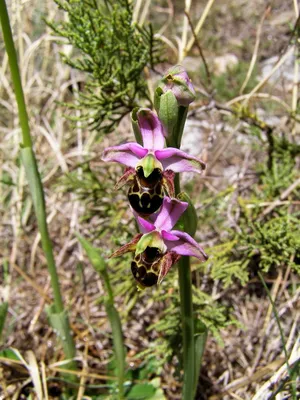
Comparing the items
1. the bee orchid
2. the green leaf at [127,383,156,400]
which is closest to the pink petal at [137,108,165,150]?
the bee orchid

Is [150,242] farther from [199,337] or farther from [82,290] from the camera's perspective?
[82,290]

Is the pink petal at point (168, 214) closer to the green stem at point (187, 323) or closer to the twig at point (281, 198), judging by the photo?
the green stem at point (187, 323)

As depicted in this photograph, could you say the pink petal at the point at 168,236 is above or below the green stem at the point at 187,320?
above

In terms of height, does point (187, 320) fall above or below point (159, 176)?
below

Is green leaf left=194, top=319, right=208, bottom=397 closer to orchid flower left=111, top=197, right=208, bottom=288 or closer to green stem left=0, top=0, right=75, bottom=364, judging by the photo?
orchid flower left=111, top=197, right=208, bottom=288

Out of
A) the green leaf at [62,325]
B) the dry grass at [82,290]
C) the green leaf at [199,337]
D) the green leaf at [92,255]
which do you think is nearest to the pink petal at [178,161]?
the green leaf at [92,255]

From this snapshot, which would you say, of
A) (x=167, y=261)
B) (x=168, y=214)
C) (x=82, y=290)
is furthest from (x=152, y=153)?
(x=82, y=290)

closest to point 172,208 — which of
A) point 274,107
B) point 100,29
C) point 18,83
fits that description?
point 18,83
